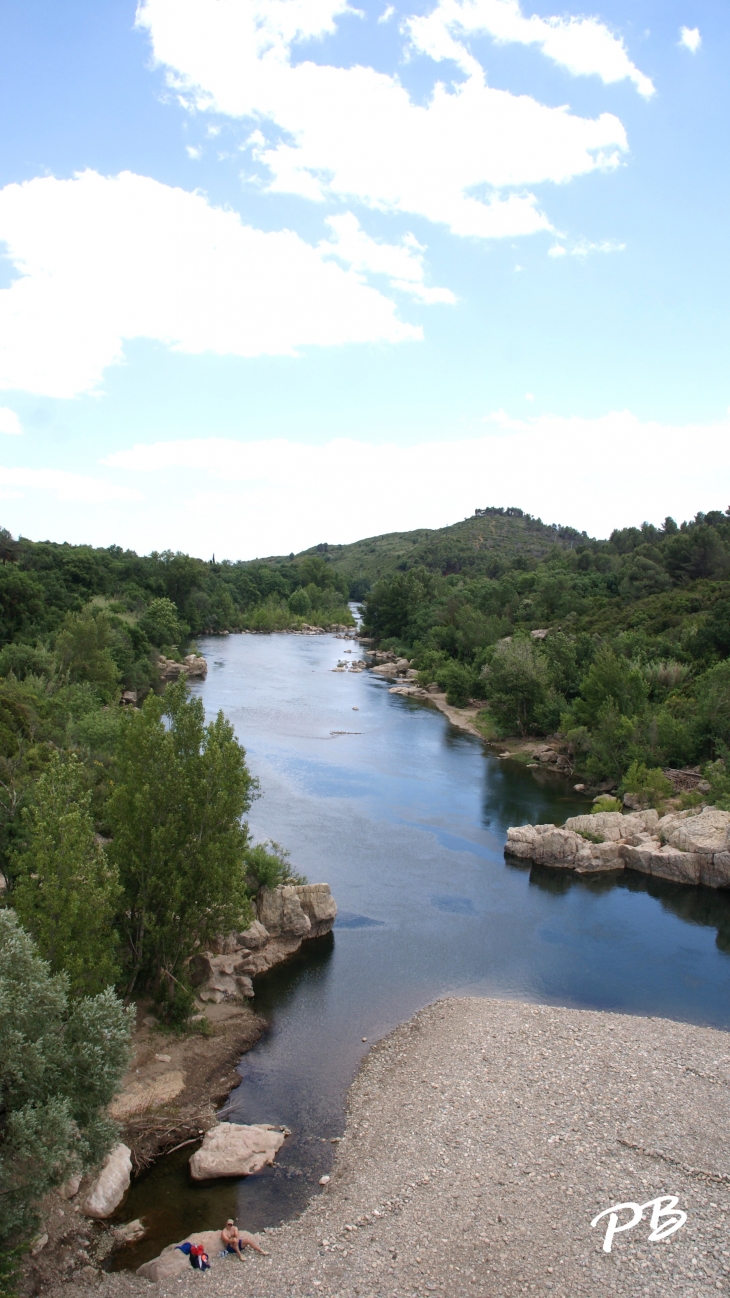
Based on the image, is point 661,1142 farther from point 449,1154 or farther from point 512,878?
point 512,878

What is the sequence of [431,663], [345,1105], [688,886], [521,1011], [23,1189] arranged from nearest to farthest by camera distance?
1. [23,1189]
2. [345,1105]
3. [521,1011]
4. [688,886]
5. [431,663]

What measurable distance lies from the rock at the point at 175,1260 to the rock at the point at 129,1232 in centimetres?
66

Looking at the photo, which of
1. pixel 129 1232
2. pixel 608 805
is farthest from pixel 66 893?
pixel 608 805

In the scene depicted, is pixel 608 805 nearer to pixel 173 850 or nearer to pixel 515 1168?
pixel 173 850

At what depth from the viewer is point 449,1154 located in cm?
1571

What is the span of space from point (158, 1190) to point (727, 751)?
34.0 m

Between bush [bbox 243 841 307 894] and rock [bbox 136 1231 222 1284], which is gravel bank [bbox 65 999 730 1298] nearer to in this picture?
rock [bbox 136 1231 222 1284]

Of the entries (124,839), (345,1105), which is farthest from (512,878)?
(124,839)

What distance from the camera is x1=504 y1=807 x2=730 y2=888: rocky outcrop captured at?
32.8 meters

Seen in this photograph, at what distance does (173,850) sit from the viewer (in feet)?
65.6

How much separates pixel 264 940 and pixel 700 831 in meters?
19.5

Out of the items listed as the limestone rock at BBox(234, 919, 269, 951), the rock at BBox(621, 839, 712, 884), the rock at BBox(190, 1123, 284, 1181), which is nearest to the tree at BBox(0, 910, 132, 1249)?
the rock at BBox(190, 1123, 284, 1181)

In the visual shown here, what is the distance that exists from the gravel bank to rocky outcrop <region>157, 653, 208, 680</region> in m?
57.3

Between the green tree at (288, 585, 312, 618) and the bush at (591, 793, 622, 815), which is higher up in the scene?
the green tree at (288, 585, 312, 618)
